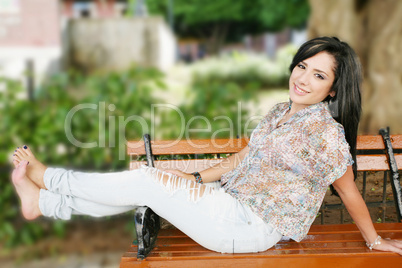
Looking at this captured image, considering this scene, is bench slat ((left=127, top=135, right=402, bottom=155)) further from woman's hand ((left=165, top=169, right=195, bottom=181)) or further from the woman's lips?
the woman's lips

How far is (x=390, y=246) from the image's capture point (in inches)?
87.4

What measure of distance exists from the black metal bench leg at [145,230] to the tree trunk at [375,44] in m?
4.00

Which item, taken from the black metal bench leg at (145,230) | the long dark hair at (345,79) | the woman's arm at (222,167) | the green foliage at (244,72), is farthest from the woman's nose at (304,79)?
the green foliage at (244,72)

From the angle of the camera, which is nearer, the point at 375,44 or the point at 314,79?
the point at 314,79

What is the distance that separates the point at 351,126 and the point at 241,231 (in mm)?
848

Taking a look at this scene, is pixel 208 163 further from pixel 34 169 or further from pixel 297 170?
pixel 34 169

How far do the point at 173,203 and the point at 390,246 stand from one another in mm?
1172

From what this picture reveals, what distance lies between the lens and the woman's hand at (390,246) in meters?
2.21

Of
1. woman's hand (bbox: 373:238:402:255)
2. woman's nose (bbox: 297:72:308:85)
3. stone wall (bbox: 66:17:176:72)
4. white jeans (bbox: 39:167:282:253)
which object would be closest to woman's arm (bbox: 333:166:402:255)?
woman's hand (bbox: 373:238:402:255)

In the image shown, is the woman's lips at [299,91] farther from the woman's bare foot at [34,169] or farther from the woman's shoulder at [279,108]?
the woman's bare foot at [34,169]

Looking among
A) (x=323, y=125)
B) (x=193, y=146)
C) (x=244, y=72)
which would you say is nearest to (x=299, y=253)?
(x=323, y=125)

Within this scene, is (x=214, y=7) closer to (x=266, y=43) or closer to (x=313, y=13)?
(x=266, y=43)

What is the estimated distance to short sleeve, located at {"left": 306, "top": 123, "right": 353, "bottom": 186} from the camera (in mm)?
2148

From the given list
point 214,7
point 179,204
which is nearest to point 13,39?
point 214,7
